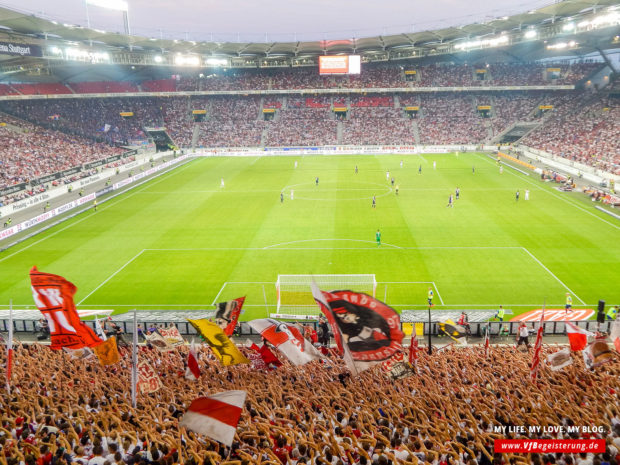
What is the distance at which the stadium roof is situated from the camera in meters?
59.9

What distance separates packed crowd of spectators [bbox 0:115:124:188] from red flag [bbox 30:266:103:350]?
46596 mm

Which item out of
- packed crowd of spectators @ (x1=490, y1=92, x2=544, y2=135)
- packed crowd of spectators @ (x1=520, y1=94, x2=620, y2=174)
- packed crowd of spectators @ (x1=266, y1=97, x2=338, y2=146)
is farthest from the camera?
packed crowd of spectators @ (x1=266, y1=97, x2=338, y2=146)

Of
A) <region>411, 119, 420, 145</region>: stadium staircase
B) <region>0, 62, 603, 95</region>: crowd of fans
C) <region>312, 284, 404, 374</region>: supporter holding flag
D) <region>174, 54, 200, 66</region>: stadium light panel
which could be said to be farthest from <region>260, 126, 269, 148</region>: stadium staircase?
<region>312, 284, 404, 374</region>: supporter holding flag

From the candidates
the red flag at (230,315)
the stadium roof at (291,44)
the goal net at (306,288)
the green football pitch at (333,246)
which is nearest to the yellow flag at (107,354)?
the red flag at (230,315)

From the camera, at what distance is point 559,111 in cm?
8569

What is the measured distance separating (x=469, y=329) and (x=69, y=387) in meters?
15.4

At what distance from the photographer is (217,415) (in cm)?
810

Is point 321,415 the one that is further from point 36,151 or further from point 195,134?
point 195,134

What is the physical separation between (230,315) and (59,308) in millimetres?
5324

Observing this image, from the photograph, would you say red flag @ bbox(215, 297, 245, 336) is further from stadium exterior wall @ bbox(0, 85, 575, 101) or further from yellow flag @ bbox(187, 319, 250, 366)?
stadium exterior wall @ bbox(0, 85, 575, 101)

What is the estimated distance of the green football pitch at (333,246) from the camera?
26.7 metres

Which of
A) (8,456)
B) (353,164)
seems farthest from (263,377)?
(353,164)

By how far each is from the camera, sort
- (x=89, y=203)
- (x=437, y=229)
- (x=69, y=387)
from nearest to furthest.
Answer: (x=69, y=387) → (x=437, y=229) → (x=89, y=203)

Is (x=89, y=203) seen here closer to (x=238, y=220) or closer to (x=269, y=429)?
(x=238, y=220)
